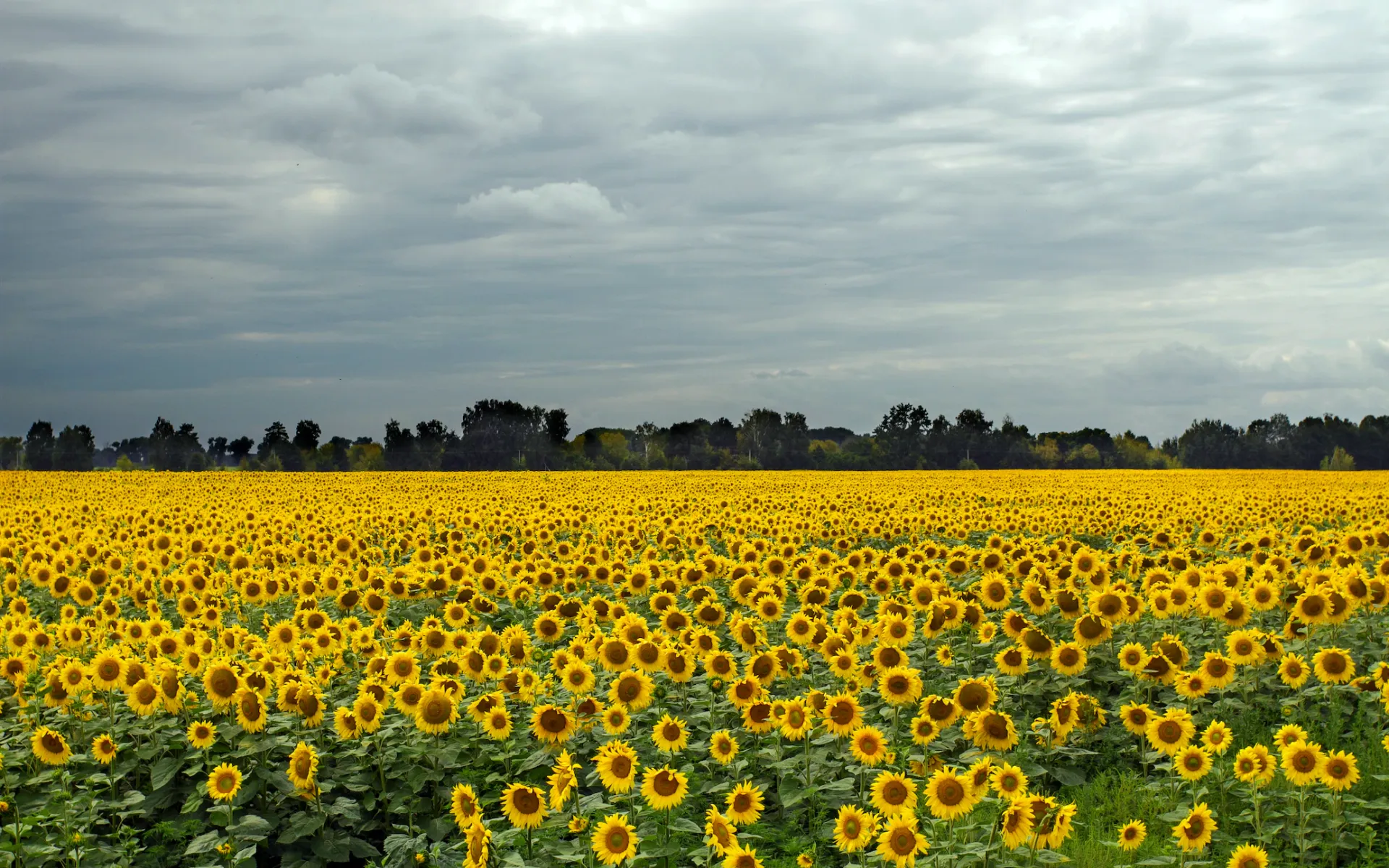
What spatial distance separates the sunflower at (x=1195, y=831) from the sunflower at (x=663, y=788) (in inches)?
131

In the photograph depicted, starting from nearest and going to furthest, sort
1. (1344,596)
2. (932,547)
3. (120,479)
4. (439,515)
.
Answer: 1. (1344,596)
2. (932,547)
3. (439,515)
4. (120,479)

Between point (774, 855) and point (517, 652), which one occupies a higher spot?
point (517, 652)

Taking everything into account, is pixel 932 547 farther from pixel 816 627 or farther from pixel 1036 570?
pixel 816 627

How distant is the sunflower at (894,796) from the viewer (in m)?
6.82

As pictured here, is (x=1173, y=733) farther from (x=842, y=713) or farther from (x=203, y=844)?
(x=203, y=844)

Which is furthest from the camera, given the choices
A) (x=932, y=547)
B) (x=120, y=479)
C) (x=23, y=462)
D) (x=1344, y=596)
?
(x=23, y=462)

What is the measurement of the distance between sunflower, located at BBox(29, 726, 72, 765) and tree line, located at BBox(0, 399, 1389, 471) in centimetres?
8682

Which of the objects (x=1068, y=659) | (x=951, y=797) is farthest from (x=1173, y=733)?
(x=951, y=797)

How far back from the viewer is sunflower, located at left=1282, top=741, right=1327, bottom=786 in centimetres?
813

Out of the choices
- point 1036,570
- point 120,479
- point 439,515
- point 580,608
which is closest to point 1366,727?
point 1036,570

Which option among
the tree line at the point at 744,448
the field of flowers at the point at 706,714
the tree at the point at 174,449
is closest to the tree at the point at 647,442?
the tree line at the point at 744,448

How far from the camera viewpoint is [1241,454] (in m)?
111

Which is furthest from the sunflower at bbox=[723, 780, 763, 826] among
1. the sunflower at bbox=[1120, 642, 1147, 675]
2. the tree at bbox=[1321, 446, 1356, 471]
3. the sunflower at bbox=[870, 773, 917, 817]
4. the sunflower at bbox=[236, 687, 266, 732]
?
the tree at bbox=[1321, 446, 1356, 471]

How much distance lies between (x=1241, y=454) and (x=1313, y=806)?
114 metres
